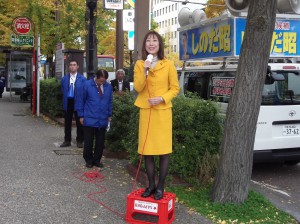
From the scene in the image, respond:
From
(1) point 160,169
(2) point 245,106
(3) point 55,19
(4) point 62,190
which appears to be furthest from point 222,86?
(3) point 55,19

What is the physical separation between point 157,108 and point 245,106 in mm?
1029

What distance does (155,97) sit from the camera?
471 cm

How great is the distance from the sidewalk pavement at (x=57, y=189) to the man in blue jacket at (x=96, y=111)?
300mm

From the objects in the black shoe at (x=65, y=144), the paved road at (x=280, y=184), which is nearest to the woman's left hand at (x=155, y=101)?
the paved road at (x=280, y=184)

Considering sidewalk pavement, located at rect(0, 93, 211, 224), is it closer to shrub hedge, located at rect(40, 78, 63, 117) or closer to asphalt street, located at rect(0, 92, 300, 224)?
asphalt street, located at rect(0, 92, 300, 224)

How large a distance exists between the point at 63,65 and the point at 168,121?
9.19 m

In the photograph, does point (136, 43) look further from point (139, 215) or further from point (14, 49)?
point (14, 49)

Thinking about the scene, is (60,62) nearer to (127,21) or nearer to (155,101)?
(127,21)

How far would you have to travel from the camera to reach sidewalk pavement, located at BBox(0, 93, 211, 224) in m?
4.89

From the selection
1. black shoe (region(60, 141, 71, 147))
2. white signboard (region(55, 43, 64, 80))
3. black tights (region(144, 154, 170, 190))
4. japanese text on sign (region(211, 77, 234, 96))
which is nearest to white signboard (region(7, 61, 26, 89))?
white signboard (region(55, 43, 64, 80))

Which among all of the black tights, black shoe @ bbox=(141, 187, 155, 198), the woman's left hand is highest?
the woman's left hand

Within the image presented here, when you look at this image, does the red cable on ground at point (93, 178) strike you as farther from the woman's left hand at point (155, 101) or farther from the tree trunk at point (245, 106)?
the woman's left hand at point (155, 101)

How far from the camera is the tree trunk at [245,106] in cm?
494

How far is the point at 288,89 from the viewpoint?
7.16m
